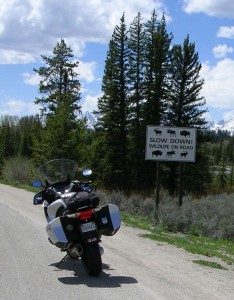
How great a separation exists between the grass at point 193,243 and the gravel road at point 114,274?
13.0 inches

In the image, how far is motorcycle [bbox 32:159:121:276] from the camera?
6.44 metres

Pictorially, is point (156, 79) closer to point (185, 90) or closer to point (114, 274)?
point (185, 90)

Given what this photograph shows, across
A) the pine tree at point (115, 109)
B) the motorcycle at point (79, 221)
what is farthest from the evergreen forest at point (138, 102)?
the motorcycle at point (79, 221)

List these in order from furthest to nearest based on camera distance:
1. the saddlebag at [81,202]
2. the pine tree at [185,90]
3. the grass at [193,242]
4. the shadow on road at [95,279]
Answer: the pine tree at [185,90] < the grass at [193,242] < the saddlebag at [81,202] < the shadow on road at [95,279]

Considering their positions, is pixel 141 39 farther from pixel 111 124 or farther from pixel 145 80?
pixel 111 124

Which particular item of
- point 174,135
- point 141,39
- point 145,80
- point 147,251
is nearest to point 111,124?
point 145,80

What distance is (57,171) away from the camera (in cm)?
826

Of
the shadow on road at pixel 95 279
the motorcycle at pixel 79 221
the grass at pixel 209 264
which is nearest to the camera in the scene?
the shadow on road at pixel 95 279

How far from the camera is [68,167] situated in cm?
837

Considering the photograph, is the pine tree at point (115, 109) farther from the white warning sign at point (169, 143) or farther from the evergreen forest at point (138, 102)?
the white warning sign at point (169, 143)

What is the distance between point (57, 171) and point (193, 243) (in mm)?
3821

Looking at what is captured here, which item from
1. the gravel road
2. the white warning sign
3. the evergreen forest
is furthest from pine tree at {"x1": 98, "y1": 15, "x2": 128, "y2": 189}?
the gravel road

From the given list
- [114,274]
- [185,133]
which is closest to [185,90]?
[185,133]

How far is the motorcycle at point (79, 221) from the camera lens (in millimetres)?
6441
